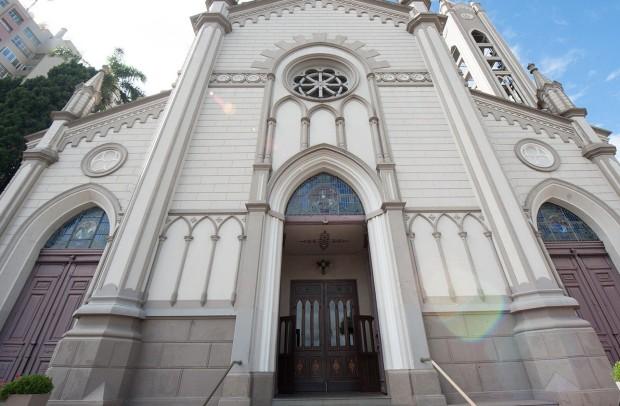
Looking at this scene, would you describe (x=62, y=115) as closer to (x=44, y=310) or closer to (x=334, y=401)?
(x=44, y=310)

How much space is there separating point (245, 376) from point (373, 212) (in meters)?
4.24

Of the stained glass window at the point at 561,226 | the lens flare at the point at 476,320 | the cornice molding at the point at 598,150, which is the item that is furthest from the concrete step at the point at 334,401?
the cornice molding at the point at 598,150

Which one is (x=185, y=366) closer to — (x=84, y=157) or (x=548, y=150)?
(x=84, y=157)

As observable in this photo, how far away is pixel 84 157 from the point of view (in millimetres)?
8578

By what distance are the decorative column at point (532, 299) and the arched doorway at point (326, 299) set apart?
302cm

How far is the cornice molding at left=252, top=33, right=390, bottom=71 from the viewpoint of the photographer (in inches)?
396

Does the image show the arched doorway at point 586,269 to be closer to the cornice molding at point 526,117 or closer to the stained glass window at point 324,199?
the cornice molding at point 526,117

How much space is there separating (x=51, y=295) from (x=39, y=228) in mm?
1791

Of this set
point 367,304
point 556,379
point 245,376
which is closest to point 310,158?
point 367,304

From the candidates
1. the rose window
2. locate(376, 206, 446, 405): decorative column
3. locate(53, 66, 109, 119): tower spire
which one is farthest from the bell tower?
locate(53, 66, 109, 119): tower spire

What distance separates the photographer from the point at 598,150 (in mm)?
8523

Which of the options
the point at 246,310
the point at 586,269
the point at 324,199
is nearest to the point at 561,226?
the point at 586,269

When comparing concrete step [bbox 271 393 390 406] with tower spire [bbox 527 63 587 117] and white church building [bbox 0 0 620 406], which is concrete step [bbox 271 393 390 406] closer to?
white church building [bbox 0 0 620 406]

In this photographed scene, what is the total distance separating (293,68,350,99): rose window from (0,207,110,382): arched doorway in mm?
7137
